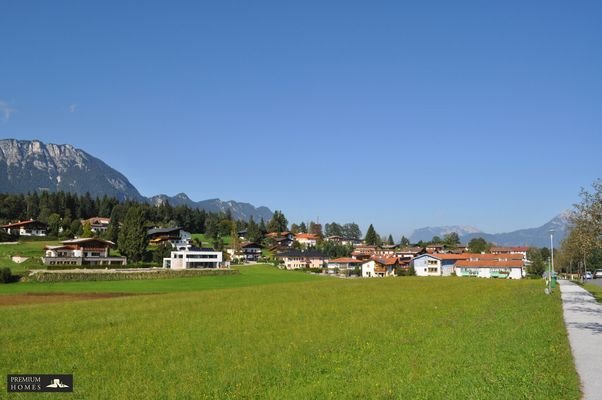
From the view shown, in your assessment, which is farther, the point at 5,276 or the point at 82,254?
the point at 82,254

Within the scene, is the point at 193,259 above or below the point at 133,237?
below

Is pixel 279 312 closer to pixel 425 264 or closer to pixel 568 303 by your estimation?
pixel 568 303

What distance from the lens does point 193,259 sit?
388 feet

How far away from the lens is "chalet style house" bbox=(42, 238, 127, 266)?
96244 mm

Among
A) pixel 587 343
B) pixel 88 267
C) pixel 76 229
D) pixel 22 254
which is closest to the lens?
pixel 587 343

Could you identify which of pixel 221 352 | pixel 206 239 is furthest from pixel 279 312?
pixel 206 239

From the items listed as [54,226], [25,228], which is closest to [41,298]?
[54,226]

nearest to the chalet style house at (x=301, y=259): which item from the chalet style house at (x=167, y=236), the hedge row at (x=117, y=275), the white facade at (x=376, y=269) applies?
the white facade at (x=376, y=269)

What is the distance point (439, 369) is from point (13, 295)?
52.6m

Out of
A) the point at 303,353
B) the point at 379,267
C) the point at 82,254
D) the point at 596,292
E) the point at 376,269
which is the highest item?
the point at 303,353

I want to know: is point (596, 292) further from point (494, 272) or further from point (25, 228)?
point (25, 228)

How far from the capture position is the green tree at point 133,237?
108 metres

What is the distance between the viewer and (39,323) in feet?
93.5

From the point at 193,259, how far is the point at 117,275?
34.5m
